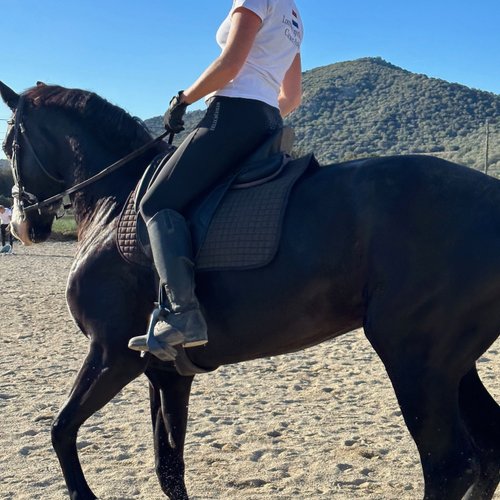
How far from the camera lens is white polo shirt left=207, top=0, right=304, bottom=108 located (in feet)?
11.5

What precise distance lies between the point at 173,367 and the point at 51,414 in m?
2.54

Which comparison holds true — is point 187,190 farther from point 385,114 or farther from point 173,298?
point 385,114

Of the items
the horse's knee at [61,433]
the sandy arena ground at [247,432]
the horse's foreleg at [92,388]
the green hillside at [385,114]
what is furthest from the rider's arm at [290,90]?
the green hillside at [385,114]

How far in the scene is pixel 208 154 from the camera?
344cm

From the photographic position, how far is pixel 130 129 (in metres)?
4.21

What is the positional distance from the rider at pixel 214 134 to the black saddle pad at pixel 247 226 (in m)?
0.11

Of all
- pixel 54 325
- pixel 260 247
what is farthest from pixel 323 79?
pixel 260 247

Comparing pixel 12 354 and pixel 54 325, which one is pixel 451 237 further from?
pixel 54 325

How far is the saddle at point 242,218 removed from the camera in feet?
10.8

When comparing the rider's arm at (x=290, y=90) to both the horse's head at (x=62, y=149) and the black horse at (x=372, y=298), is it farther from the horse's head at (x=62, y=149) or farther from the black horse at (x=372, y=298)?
the black horse at (x=372, y=298)

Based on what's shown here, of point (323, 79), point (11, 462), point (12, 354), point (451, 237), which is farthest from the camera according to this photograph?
point (323, 79)

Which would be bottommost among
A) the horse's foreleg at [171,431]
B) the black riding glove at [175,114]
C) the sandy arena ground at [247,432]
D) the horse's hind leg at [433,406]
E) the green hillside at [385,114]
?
the sandy arena ground at [247,432]

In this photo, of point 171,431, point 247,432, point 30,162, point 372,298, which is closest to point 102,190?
point 30,162

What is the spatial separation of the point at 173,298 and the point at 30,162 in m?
1.65
